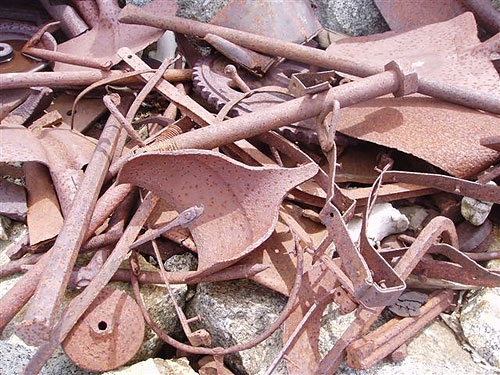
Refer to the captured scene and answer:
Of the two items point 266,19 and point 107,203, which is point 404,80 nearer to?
point 266,19

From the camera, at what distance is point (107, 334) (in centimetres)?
181

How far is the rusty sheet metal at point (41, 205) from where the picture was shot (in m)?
2.05

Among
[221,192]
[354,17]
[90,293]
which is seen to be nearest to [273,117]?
[221,192]

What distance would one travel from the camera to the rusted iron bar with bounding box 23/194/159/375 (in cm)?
167

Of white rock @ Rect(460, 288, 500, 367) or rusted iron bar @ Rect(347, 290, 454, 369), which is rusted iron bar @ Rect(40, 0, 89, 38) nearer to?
rusted iron bar @ Rect(347, 290, 454, 369)

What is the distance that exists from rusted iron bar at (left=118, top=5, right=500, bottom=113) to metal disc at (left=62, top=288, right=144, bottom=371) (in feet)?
4.64

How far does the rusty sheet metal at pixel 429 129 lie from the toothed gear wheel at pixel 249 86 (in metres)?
0.21

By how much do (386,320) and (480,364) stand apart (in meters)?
0.38

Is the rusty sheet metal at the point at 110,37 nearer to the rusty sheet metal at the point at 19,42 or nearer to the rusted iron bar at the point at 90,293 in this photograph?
the rusty sheet metal at the point at 19,42

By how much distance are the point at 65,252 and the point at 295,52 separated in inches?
57.5

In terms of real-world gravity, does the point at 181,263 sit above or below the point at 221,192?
below

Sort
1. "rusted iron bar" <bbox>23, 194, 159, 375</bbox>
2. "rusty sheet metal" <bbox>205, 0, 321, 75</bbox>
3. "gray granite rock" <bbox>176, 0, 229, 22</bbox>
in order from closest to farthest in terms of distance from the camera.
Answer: "rusted iron bar" <bbox>23, 194, 159, 375</bbox>
"rusty sheet metal" <bbox>205, 0, 321, 75</bbox>
"gray granite rock" <bbox>176, 0, 229, 22</bbox>

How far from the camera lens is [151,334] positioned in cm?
201

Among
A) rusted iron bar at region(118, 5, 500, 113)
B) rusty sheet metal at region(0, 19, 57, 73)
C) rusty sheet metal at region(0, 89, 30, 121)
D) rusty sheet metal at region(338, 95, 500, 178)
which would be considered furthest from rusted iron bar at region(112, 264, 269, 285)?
rusty sheet metal at region(0, 19, 57, 73)
